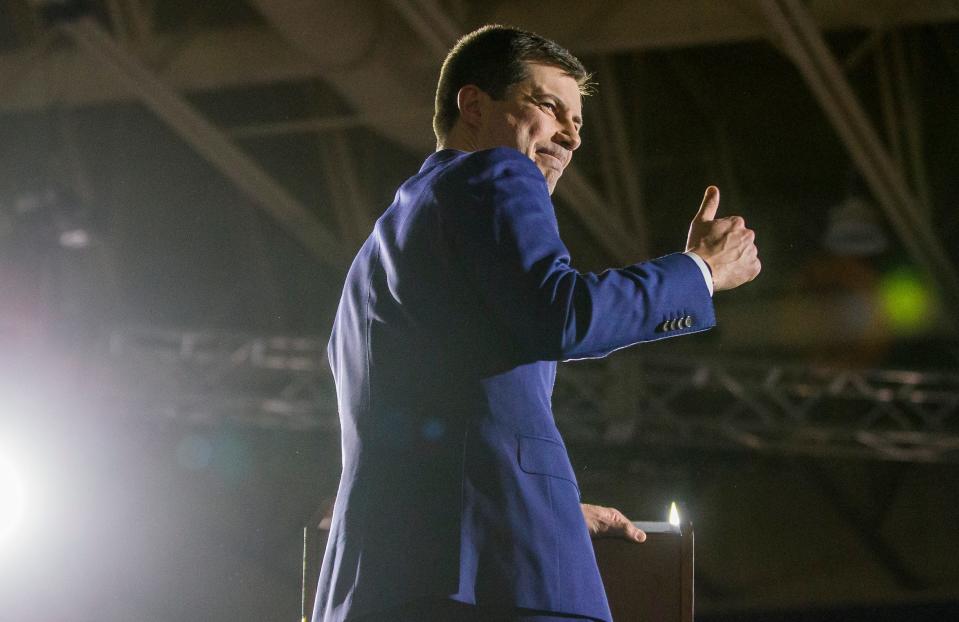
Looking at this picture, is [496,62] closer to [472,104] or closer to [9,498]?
[472,104]

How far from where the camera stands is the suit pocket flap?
42.5 inches

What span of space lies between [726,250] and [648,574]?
389 millimetres

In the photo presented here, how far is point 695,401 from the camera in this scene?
8383mm

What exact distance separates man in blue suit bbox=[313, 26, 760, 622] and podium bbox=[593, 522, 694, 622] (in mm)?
262

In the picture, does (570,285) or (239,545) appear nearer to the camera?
(570,285)

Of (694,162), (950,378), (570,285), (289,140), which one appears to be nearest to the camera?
(570,285)

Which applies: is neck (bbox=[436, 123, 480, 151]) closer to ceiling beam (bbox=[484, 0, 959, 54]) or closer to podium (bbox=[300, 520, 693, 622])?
podium (bbox=[300, 520, 693, 622])

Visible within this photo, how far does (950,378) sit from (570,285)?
5.77m

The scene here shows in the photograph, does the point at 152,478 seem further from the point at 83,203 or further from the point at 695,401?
the point at 695,401

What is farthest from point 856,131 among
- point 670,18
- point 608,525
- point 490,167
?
point 490,167

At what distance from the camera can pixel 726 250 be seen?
3.91ft

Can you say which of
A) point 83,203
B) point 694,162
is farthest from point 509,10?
point 694,162

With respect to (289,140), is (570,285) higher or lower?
lower

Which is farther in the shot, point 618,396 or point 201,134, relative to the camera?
point 618,396
